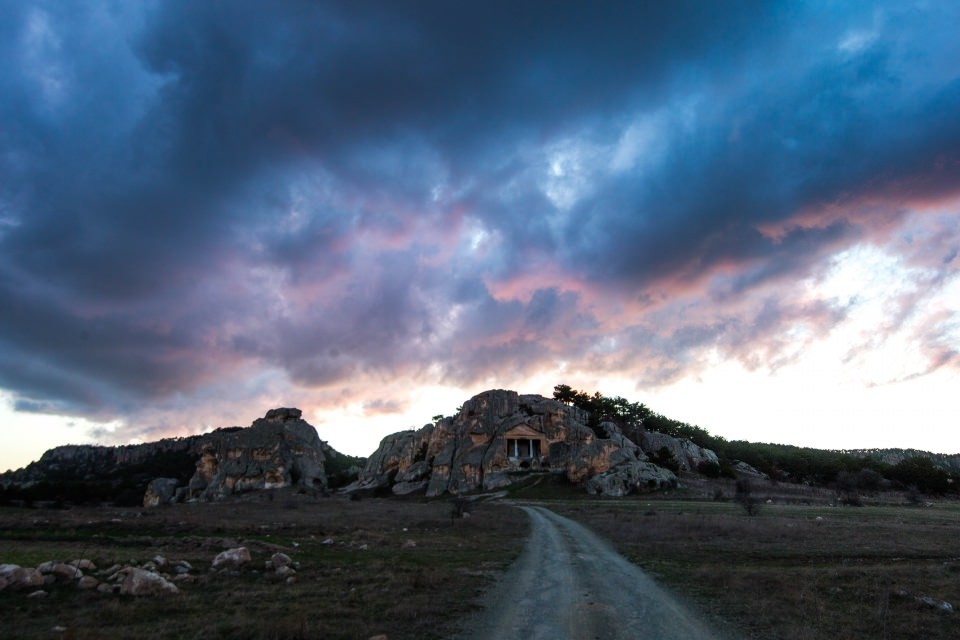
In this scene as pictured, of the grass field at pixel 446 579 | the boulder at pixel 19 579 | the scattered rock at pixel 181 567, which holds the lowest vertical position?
the grass field at pixel 446 579

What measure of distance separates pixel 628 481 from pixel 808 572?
231ft

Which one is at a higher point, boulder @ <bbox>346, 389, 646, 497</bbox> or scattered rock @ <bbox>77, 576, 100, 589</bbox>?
boulder @ <bbox>346, 389, 646, 497</bbox>

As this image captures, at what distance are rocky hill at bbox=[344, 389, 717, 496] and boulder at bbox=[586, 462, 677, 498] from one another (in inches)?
6.8

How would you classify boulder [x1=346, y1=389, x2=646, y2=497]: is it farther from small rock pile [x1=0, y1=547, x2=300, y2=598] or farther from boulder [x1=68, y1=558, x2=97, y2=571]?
boulder [x1=68, y1=558, x2=97, y2=571]

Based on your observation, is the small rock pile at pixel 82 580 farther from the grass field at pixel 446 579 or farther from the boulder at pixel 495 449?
the boulder at pixel 495 449

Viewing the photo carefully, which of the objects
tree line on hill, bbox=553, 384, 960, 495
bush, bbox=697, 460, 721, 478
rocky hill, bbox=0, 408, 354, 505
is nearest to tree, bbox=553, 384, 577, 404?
tree line on hill, bbox=553, 384, 960, 495

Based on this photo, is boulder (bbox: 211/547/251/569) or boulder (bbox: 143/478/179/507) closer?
boulder (bbox: 211/547/251/569)

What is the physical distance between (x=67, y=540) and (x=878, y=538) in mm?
50199

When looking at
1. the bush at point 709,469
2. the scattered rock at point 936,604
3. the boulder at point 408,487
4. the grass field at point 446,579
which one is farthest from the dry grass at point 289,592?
the bush at point 709,469

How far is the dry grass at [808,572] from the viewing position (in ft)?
42.4

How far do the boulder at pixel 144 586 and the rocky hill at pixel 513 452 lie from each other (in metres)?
78.9

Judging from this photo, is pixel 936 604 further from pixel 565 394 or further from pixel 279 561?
pixel 565 394

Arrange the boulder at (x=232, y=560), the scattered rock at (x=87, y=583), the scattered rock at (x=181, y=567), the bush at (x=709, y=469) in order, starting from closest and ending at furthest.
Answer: the scattered rock at (x=87, y=583)
the scattered rock at (x=181, y=567)
the boulder at (x=232, y=560)
the bush at (x=709, y=469)

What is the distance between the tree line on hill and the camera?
3986 inches
